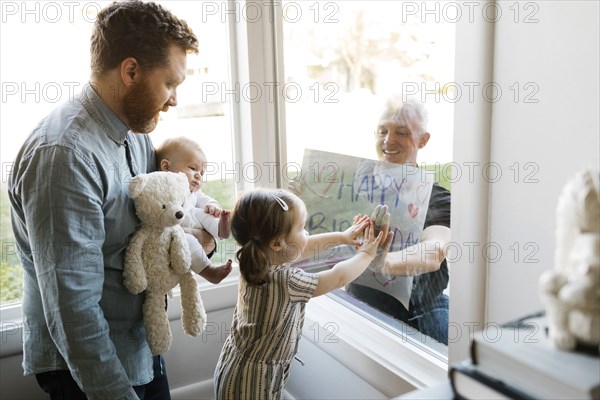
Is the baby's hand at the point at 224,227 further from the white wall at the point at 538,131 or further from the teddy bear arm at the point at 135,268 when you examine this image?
the white wall at the point at 538,131

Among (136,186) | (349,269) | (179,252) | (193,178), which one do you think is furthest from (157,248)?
(349,269)

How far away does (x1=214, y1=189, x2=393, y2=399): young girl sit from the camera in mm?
1268

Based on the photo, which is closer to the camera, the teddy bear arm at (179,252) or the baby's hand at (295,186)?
the teddy bear arm at (179,252)

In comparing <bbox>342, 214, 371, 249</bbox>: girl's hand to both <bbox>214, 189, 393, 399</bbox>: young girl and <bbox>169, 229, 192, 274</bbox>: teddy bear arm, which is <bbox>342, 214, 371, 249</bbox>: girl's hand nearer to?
<bbox>214, 189, 393, 399</bbox>: young girl

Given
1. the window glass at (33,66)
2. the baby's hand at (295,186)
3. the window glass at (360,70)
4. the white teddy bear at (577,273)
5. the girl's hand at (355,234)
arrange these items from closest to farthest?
the white teddy bear at (577,273), the window glass at (360,70), the girl's hand at (355,234), the window glass at (33,66), the baby's hand at (295,186)

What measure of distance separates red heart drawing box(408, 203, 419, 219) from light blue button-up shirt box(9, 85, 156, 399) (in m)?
0.65

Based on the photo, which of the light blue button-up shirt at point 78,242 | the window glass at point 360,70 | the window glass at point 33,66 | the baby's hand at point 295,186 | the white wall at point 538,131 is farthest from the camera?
the baby's hand at point 295,186

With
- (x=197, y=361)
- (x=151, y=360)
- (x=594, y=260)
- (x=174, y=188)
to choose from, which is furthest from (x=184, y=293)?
(x=594, y=260)

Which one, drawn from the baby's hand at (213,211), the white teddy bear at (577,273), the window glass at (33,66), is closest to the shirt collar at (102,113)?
the baby's hand at (213,211)

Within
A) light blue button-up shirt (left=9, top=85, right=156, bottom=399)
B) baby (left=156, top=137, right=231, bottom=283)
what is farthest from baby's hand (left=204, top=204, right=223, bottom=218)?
light blue button-up shirt (left=9, top=85, right=156, bottom=399)

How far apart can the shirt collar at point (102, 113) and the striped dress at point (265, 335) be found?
449mm

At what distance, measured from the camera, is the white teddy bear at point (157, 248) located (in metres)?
1.28

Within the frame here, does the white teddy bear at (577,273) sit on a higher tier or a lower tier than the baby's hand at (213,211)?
higher

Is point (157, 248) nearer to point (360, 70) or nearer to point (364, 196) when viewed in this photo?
point (364, 196)
